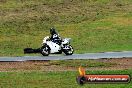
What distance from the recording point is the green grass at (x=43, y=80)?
22766 mm

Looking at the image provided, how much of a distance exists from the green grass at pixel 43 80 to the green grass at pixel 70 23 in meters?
9.42

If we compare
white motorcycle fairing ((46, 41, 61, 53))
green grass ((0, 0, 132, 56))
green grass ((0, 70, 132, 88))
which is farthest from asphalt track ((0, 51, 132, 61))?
green grass ((0, 70, 132, 88))

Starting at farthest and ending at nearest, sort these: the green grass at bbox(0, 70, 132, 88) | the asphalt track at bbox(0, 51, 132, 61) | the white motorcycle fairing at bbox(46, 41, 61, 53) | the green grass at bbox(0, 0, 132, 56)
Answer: the green grass at bbox(0, 0, 132, 56)
the white motorcycle fairing at bbox(46, 41, 61, 53)
the asphalt track at bbox(0, 51, 132, 61)
the green grass at bbox(0, 70, 132, 88)

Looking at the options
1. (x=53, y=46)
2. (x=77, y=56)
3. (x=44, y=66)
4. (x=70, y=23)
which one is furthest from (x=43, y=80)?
(x=70, y=23)

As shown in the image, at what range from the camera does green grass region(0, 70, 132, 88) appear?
22.8 meters

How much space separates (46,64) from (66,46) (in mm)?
3327

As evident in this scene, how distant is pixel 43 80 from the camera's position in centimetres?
2400

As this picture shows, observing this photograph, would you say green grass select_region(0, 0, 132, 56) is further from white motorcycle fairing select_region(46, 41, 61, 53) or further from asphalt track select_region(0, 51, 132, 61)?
white motorcycle fairing select_region(46, 41, 61, 53)

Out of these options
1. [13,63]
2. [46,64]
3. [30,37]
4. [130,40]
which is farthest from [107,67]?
[30,37]

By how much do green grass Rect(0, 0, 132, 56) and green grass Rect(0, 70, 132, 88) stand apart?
942cm

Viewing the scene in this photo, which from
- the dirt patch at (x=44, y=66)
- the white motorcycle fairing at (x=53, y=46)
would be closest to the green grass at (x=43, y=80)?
the dirt patch at (x=44, y=66)

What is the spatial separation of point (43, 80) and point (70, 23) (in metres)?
26.2

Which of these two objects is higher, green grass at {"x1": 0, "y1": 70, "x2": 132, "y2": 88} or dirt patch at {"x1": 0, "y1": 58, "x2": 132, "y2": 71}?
green grass at {"x1": 0, "y1": 70, "x2": 132, "y2": 88}

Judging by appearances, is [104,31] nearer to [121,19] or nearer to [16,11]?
[121,19]
